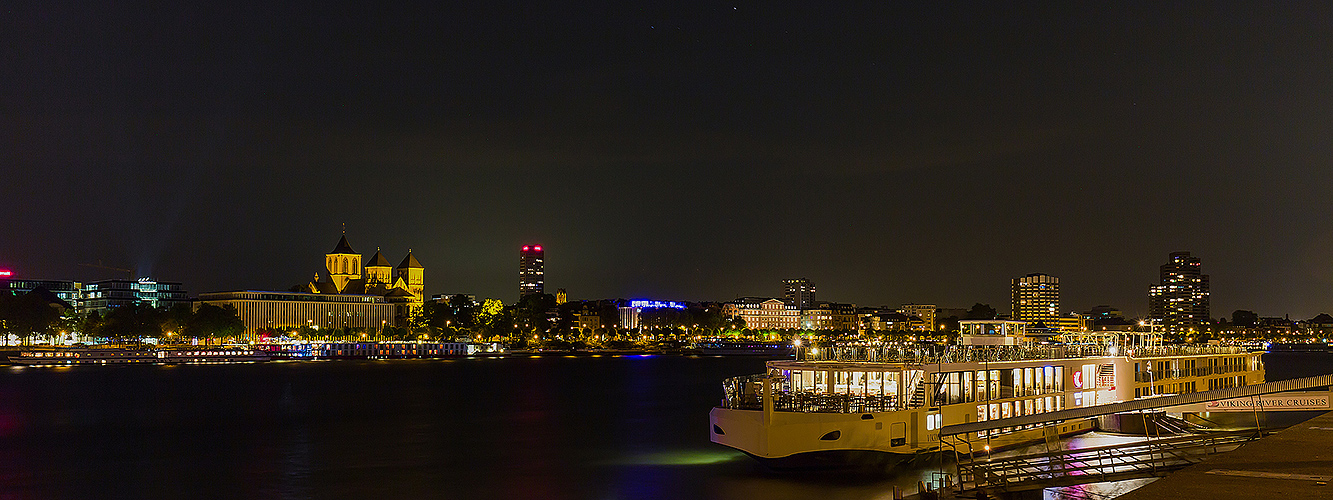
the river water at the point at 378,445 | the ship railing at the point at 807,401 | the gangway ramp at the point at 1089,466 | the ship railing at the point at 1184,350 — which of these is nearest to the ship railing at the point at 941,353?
the ship railing at the point at 807,401

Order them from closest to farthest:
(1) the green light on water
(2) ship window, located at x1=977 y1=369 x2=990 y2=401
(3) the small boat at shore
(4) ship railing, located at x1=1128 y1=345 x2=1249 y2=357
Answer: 1. (2) ship window, located at x1=977 y1=369 x2=990 y2=401
2. (1) the green light on water
3. (4) ship railing, located at x1=1128 y1=345 x2=1249 y2=357
4. (3) the small boat at shore

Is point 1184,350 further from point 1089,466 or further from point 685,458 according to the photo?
point 1089,466

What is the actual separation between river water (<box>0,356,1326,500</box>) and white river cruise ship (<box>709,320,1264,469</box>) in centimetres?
143

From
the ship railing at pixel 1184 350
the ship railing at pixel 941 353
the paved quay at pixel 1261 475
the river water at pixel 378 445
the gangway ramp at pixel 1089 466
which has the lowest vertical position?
the river water at pixel 378 445

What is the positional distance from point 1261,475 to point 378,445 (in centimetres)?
4683

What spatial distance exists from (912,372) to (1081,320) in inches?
1890

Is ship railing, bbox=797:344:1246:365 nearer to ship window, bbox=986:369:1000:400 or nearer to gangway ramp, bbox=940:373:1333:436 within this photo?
ship window, bbox=986:369:1000:400

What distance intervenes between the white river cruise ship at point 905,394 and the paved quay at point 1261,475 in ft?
25.5

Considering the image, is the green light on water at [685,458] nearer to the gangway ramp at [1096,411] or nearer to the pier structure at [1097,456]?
the pier structure at [1097,456]

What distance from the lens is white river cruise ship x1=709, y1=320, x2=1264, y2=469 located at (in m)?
35.1

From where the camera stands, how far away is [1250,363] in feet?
191

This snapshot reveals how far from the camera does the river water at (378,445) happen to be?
41812mm

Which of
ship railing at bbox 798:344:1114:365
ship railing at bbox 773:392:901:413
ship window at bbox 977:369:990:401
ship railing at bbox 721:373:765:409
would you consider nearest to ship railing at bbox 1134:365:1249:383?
ship railing at bbox 798:344:1114:365

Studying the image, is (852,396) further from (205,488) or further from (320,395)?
(320,395)
